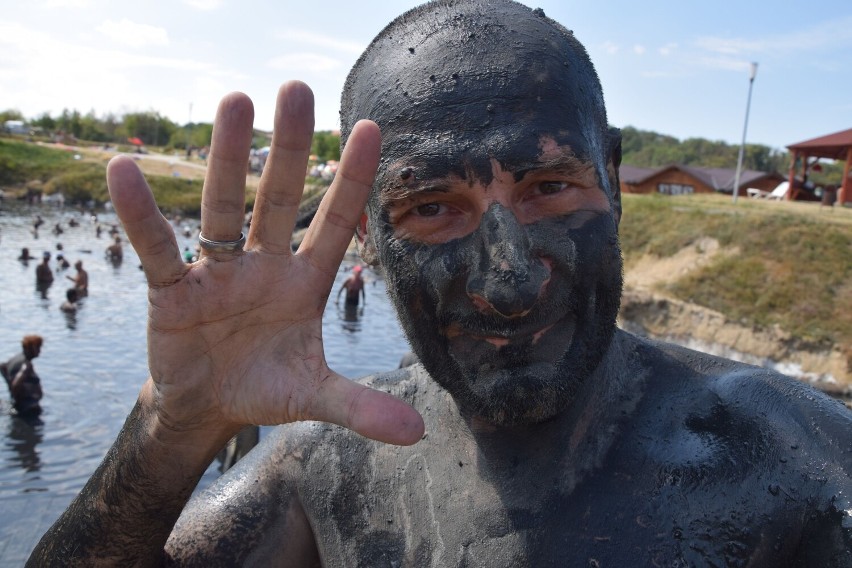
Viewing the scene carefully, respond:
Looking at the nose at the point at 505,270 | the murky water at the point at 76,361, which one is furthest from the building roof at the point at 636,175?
the nose at the point at 505,270

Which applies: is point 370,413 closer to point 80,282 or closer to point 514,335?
point 514,335

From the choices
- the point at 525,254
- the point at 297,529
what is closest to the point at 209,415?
the point at 297,529

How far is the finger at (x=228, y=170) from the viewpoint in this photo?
181 centimetres

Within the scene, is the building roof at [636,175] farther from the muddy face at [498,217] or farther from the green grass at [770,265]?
the muddy face at [498,217]

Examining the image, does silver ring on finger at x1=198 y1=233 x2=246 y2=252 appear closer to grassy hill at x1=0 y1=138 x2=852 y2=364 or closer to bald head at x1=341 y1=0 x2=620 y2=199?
bald head at x1=341 y1=0 x2=620 y2=199

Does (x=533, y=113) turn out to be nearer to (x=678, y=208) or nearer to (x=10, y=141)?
(x=678, y=208)

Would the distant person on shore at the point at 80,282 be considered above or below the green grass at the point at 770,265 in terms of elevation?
below

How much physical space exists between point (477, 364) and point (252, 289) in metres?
0.62

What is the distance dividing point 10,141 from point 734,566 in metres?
74.2

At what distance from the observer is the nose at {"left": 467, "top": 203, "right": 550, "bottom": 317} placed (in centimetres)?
182

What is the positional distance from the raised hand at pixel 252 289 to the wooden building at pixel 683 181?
138ft

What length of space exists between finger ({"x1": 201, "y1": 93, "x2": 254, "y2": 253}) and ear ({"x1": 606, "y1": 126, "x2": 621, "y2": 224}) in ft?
3.66

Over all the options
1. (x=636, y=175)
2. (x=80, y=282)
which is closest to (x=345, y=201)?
(x=80, y=282)

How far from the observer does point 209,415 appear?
6.36ft
